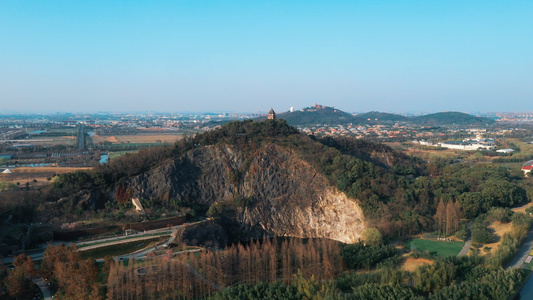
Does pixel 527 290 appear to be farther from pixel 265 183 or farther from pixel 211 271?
pixel 265 183

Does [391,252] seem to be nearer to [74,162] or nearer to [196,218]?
[196,218]

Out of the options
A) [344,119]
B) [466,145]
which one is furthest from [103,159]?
[344,119]

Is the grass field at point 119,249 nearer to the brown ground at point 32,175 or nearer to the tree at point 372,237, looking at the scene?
the tree at point 372,237

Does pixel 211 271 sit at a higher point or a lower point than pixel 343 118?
lower

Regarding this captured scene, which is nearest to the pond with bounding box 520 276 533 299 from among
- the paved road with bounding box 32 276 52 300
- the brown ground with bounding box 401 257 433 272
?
the brown ground with bounding box 401 257 433 272

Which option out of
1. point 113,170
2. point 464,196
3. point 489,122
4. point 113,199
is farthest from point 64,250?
point 489,122

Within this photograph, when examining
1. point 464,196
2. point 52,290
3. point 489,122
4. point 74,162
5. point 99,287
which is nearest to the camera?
point 99,287
